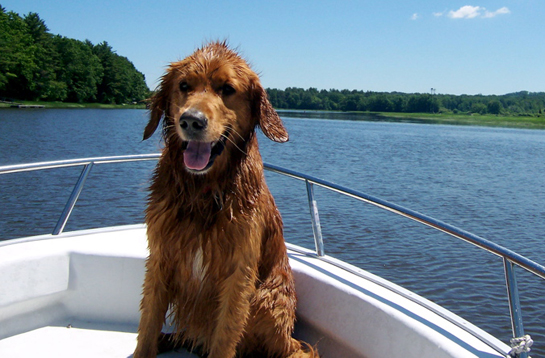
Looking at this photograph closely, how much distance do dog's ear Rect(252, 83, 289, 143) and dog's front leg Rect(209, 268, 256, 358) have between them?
70 centimetres

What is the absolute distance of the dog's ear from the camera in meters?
2.41

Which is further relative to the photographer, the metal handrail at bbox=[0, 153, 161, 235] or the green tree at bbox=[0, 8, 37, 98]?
the green tree at bbox=[0, 8, 37, 98]

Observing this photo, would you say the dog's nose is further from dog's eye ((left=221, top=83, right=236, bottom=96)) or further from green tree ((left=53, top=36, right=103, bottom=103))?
green tree ((left=53, top=36, right=103, bottom=103))

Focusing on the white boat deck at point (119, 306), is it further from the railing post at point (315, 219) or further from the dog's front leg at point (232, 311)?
the dog's front leg at point (232, 311)

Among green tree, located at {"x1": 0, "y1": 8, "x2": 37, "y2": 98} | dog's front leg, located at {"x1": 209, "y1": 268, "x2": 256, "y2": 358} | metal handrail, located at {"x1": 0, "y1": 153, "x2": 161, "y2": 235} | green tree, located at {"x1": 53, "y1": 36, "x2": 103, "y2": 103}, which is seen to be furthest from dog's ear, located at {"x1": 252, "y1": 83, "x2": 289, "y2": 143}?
green tree, located at {"x1": 53, "y1": 36, "x2": 103, "y2": 103}

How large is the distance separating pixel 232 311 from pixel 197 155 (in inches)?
33.0

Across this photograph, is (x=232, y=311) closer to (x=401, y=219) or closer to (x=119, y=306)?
(x=119, y=306)

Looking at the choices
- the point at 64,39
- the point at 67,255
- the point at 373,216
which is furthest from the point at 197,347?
the point at 64,39

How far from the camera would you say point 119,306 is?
325 centimetres

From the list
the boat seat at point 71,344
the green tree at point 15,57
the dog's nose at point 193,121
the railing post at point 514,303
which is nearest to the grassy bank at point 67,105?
the green tree at point 15,57

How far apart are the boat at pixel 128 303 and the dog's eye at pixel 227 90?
103 centimetres

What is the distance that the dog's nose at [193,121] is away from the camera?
6.74 ft

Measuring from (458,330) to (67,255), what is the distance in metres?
2.36

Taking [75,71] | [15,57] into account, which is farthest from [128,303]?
[75,71]
